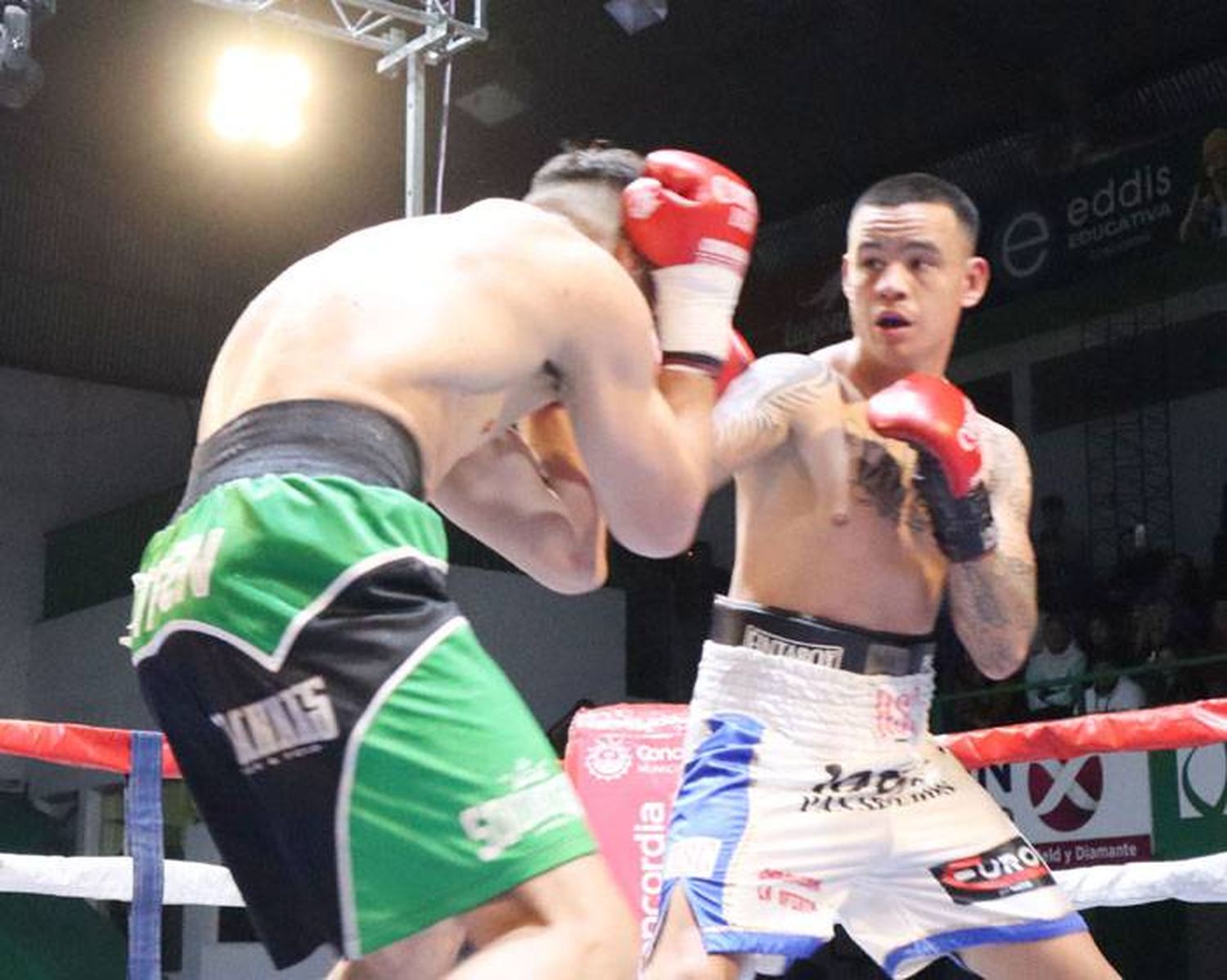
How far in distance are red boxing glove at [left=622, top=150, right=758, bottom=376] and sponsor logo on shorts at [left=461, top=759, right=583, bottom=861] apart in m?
0.55

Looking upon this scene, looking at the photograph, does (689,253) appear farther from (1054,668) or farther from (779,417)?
(1054,668)

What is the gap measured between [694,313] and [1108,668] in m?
5.47

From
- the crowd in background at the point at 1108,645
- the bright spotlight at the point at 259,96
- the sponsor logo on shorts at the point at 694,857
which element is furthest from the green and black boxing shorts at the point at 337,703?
the crowd in background at the point at 1108,645

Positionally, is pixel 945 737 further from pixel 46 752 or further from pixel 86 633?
pixel 86 633

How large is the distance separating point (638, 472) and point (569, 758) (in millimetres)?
1884

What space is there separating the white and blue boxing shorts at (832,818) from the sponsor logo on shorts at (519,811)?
83cm

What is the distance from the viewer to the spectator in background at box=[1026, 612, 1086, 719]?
21.5 feet

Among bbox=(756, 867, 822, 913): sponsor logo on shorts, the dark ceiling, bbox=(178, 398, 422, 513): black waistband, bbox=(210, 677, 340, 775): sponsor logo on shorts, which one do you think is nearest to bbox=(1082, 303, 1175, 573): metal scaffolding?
the dark ceiling

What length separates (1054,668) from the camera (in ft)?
23.1

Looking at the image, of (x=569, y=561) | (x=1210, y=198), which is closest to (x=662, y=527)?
(x=569, y=561)

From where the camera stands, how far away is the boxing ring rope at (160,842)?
2.54 m

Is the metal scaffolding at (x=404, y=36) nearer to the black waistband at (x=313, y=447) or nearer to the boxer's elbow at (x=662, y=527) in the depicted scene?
the boxer's elbow at (x=662, y=527)

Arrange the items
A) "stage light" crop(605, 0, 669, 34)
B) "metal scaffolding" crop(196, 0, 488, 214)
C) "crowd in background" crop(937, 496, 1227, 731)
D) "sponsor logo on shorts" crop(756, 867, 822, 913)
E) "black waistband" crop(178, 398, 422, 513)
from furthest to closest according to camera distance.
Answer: "stage light" crop(605, 0, 669, 34)
"crowd in background" crop(937, 496, 1227, 731)
"metal scaffolding" crop(196, 0, 488, 214)
"sponsor logo on shorts" crop(756, 867, 822, 913)
"black waistband" crop(178, 398, 422, 513)

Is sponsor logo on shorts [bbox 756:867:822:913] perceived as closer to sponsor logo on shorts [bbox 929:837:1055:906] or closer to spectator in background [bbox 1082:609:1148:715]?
sponsor logo on shorts [bbox 929:837:1055:906]
